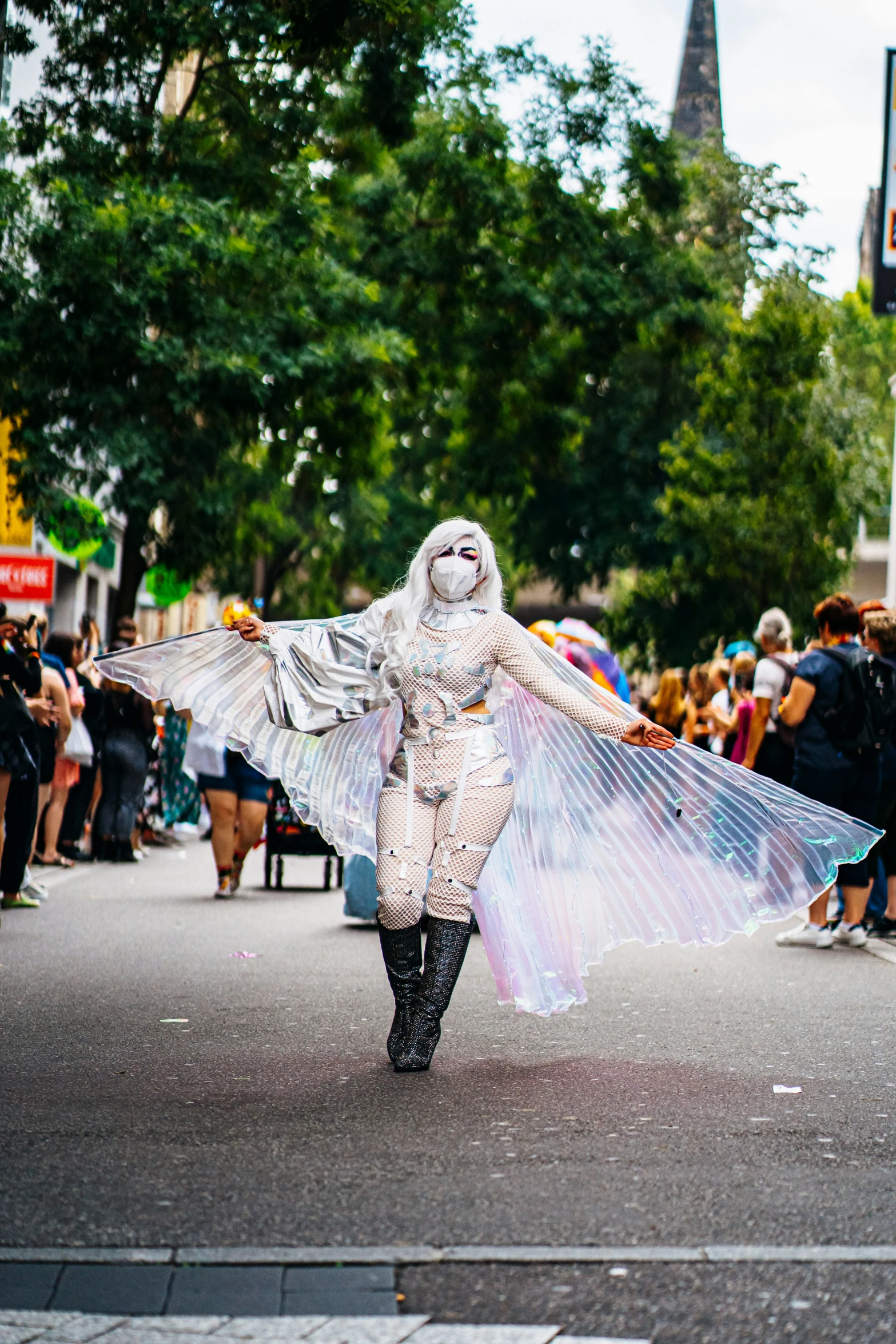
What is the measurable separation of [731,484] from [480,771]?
26.9 m

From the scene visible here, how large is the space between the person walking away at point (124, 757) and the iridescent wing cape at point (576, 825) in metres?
9.25

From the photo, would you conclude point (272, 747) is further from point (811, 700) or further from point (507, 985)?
point (811, 700)

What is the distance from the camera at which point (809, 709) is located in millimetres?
11398

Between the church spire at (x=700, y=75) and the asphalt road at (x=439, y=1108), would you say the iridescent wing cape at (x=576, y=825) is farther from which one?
the church spire at (x=700, y=75)

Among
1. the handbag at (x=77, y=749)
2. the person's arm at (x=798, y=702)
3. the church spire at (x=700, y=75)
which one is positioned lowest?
the handbag at (x=77, y=749)

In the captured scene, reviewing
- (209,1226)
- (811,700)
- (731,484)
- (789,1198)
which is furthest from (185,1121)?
(731,484)

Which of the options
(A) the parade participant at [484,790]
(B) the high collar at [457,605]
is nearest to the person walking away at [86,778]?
(A) the parade participant at [484,790]

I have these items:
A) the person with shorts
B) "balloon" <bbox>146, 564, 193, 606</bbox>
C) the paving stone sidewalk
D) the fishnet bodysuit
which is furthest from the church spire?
the paving stone sidewalk

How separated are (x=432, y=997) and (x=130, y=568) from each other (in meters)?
18.4

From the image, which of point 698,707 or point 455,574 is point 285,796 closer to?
point 698,707

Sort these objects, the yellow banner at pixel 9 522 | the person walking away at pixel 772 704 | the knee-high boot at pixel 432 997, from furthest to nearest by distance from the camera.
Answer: the yellow banner at pixel 9 522, the person walking away at pixel 772 704, the knee-high boot at pixel 432 997

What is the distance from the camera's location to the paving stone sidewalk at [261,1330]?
3740 mm

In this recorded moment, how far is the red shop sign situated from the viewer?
740 inches

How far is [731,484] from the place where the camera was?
3319cm
